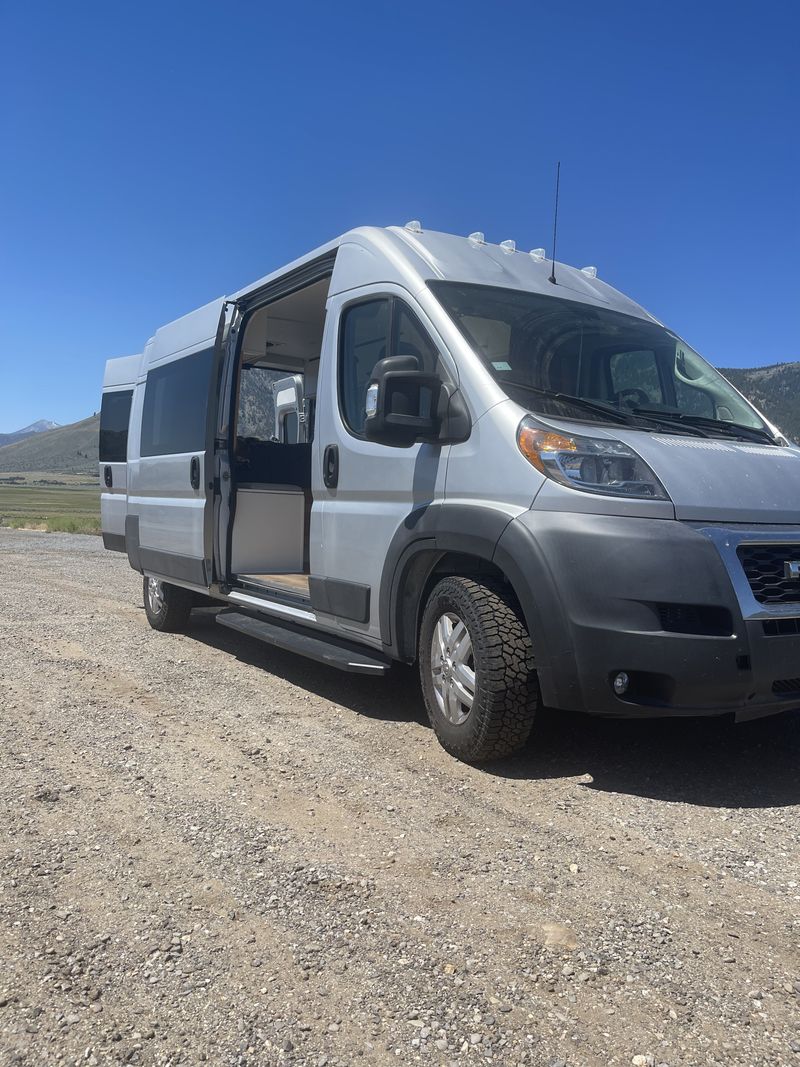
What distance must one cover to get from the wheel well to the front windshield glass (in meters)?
0.85

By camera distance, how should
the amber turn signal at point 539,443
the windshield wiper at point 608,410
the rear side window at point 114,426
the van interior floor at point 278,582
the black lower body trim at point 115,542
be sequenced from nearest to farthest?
the amber turn signal at point 539,443 < the windshield wiper at point 608,410 < the van interior floor at point 278,582 < the black lower body trim at point 115,542 < the rear side window at point 114,426

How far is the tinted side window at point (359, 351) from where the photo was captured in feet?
15.4

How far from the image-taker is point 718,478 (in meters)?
3.59

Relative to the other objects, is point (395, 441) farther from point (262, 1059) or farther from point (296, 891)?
point (262, 1059)

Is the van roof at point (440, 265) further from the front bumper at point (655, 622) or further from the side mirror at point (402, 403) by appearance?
the front bumper at point (655, 622)

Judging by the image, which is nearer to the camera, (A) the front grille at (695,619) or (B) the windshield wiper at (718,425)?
(A) the front grille at (695,619)

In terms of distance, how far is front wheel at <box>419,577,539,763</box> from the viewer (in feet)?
11.9

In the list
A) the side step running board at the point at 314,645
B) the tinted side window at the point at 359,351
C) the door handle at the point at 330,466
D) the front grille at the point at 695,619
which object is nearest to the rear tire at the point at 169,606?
the side step running board at the point at 314,645

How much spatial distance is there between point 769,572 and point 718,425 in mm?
1114

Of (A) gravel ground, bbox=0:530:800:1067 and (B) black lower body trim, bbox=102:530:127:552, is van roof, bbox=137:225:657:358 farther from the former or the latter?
(B) black lower body trim, bbox=102:530:127:552

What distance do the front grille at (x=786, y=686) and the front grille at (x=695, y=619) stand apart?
34 cm

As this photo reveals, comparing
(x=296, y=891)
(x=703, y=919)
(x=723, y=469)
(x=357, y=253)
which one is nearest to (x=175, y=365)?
(x=357, y=253)

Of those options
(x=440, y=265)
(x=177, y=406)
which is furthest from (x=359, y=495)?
(x=177, y=406)

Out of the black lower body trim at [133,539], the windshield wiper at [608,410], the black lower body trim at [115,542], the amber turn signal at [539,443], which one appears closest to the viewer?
the amber turn signal at [539,443]
